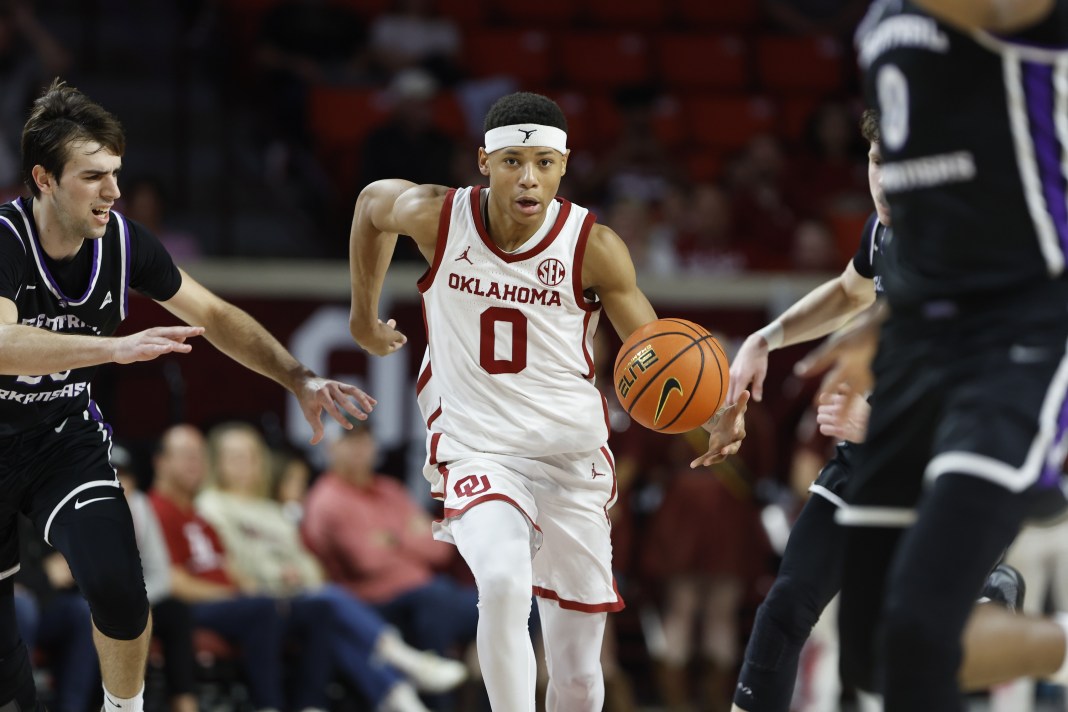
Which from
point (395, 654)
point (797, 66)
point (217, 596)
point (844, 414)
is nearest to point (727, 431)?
point (844, 414)

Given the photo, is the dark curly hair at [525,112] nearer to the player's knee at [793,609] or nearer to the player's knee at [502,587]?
the player's knee at [502,587]

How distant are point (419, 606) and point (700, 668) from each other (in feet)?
7.81

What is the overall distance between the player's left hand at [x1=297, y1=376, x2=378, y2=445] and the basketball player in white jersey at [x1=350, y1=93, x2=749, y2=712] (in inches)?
11.8

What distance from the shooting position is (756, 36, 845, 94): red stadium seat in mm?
14242

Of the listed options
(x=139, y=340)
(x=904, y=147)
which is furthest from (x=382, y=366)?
(x=904, y=147)

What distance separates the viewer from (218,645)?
9.09 meters

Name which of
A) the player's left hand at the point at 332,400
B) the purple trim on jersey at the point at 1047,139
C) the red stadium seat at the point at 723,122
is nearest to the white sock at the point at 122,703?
the player's left hand at the point at 332,400

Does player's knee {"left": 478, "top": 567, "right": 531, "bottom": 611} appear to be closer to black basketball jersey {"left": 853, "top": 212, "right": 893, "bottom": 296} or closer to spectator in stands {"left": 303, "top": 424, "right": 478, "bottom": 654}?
black basketball jersey {"left": 853, "top": 212, "right": 893, "bottom": 296}

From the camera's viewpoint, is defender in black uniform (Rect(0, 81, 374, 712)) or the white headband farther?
the white headband

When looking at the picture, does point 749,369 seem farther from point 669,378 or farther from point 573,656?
point 573,656

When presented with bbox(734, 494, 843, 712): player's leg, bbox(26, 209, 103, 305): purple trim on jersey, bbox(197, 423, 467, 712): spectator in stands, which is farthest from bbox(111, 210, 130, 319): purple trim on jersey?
bbox(197, 423, 467, 712): spectator in stands

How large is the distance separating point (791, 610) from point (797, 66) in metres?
10.0

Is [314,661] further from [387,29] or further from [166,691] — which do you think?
[387,29]

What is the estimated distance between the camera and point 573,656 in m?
5.45
